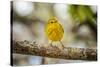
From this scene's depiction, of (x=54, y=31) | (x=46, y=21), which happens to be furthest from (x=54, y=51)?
(x=46, y=21)

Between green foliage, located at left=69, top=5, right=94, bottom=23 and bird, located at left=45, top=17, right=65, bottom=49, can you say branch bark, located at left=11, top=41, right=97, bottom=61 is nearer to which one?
bird, located at left=45, top=17, right=65, bottom=49

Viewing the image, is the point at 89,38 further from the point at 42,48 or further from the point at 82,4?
the point at 42,48

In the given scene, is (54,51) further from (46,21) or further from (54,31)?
(46,21)

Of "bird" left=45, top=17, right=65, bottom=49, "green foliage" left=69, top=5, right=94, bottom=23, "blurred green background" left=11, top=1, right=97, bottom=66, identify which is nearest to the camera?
"blurred green background" left=11, top=1, right=97, bottom=66

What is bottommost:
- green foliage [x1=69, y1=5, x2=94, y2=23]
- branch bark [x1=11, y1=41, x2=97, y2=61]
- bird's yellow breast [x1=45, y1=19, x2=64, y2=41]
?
branch bark [x1=11, y1=41, x2=97, y2=61]

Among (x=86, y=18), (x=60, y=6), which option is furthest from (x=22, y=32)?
(x=86, y=18)

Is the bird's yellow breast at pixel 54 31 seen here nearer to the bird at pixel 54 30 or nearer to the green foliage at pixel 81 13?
the bird at pixel 54 30

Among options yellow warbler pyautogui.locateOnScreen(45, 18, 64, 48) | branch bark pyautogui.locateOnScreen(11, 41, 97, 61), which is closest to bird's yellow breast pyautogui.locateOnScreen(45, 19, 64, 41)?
yellow warbler pyautogui.locateOnScreen(45, 18, 64, 48)
